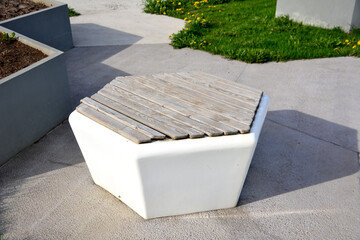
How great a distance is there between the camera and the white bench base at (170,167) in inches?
108

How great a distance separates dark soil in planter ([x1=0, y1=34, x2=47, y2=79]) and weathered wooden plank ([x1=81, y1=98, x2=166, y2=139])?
1.61 meters

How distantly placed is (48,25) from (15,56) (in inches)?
81.8

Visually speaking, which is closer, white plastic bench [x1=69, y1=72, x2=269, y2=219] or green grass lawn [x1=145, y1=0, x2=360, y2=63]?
white plastic bench [x1=69, y1=72, x2=269, y2=219]

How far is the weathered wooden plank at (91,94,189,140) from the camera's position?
278 centimetres

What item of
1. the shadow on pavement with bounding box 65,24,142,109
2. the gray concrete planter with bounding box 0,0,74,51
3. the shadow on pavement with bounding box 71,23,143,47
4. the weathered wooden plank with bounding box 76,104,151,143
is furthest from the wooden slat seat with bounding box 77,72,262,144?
the shadow on pavement with bounding box 71,23,143,47

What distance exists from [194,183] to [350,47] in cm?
510

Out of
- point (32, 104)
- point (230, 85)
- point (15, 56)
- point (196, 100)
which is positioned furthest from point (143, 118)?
point (15, 56)

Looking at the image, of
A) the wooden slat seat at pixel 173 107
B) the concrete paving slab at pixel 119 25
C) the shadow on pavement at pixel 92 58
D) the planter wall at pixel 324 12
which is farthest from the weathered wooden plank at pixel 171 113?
the planter wall at pixel 324 12

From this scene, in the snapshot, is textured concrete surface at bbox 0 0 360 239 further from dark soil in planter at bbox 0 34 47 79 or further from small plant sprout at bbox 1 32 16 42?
small plant sprout at bbox 1 32 16 42

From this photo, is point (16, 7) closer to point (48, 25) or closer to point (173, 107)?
point (48, 25)

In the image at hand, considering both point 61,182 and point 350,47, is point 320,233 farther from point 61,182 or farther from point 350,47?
point 350,47

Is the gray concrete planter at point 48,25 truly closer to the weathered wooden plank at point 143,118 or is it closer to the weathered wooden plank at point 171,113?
the weathered wooden plank at point 171,113

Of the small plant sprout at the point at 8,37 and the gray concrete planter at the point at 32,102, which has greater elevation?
the small plant sprout at the point at 8,37

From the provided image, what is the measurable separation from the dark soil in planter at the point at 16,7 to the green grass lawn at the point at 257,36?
282 cm
